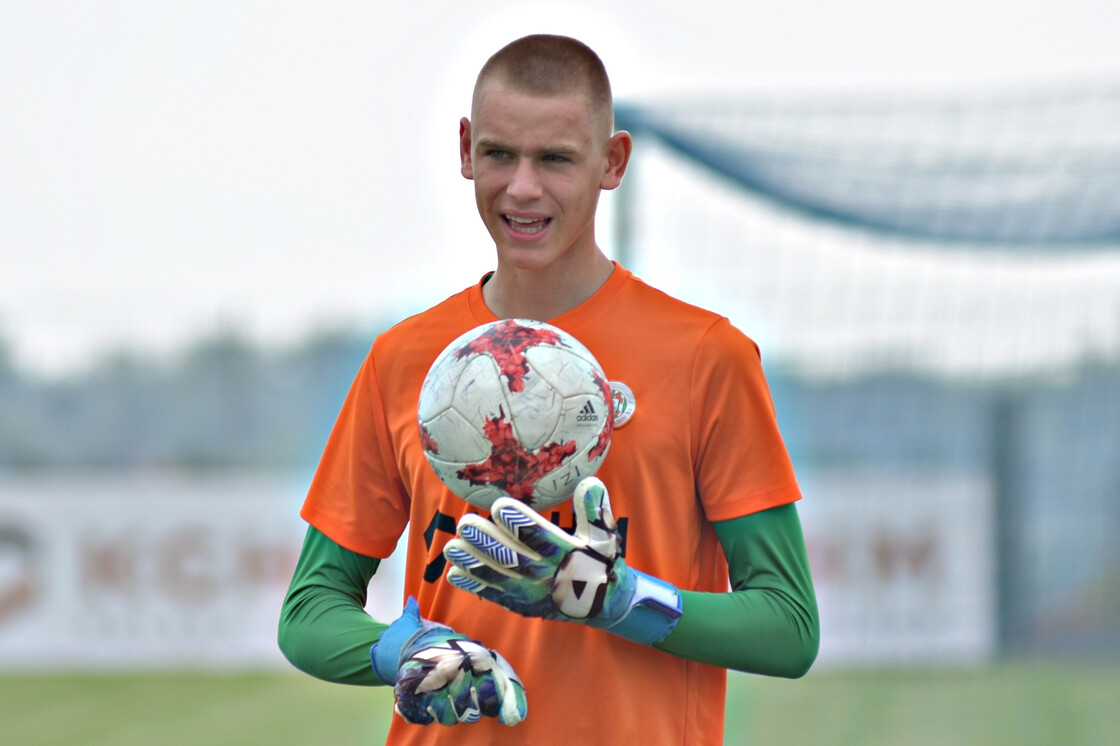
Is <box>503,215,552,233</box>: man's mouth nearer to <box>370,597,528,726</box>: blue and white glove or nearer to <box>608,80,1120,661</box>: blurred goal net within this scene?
<box>370,597,528,726</box>: blue and white glove

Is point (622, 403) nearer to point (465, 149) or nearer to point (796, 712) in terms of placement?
point (465, 149)

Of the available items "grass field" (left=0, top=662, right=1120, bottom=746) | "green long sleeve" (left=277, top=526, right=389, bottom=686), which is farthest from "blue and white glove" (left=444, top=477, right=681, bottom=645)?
"grass field" (left=0, top=662, right=1120, bottom=746)

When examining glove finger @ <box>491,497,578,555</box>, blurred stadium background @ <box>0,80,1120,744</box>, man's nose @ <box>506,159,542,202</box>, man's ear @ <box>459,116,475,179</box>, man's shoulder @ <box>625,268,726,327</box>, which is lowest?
blurred stadium background @ <box>0,80,1120,744</box>

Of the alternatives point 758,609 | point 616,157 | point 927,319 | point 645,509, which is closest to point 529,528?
point 645,509

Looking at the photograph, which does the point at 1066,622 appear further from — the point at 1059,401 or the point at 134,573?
the point at 134,573

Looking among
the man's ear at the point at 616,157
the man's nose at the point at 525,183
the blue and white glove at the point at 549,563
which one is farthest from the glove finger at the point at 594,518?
the man's ear at the point at 616,157

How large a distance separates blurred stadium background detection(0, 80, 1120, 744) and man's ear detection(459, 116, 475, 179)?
261 centimetres

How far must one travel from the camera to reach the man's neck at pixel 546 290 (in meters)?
2.04

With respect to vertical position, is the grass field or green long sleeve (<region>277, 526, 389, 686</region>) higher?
green long sleeve (<region>277, 526, 389, 686</region>)

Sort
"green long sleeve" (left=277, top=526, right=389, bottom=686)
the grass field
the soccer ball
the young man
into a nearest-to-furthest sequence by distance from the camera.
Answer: the soccer ball
the young man
"green long sleeve" (left=277, top=526, right=389, bottom=686)
the grass field

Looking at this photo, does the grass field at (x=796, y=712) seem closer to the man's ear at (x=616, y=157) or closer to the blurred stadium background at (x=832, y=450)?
the blurred stadium background at (x=832, y=450)

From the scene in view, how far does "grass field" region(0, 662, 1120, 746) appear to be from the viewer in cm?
730

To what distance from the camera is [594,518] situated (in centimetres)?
169

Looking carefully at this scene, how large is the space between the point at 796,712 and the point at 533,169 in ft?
20.1
